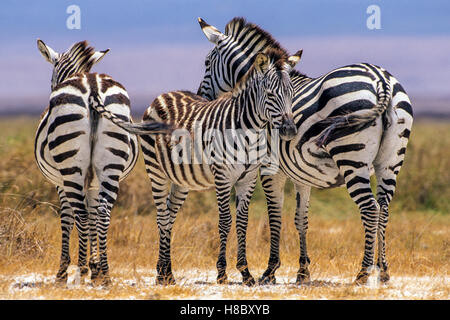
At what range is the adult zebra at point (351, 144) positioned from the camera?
7375 mm

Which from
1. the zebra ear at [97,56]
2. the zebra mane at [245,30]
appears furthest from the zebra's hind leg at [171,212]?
the zebra mane at [245,30]

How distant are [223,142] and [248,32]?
2325 mm

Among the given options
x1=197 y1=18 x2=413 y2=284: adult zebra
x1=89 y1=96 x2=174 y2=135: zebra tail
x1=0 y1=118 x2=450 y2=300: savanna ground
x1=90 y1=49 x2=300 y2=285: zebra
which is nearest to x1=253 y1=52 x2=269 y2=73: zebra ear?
x1=90 y1=49 x2=300 y2=285: zebra

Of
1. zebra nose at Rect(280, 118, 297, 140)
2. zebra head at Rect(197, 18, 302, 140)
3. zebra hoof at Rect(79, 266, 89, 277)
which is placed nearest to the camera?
zebra nose at Rect(280, 118, 297, 140)

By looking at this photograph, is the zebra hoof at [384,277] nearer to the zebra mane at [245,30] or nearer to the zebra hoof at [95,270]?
the zebra mane at [245,30]

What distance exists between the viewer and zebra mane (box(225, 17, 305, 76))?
902 centimetres

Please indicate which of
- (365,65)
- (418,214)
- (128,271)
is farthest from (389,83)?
(418,214)

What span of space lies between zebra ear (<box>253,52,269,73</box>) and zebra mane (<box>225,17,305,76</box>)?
3.38ft

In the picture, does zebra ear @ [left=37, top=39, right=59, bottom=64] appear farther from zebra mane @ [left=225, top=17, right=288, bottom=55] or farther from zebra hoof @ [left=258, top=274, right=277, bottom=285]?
zebra hoof @ [left=258, top=274, right=277, bottom=285]

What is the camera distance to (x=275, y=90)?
7.52m

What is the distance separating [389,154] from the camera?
7.57m

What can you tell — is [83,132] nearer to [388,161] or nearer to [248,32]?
[248,32]
